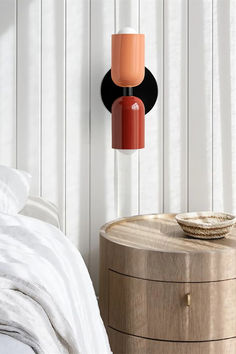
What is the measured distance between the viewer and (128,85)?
2100 mm

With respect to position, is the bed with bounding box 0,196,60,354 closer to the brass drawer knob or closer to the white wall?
the white wall

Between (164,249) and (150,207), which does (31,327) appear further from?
(150,207)

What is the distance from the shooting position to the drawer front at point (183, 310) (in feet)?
5.77

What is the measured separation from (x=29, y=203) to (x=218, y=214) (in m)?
0.70

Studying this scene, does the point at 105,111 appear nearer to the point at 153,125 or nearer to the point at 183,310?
the point at 153,125

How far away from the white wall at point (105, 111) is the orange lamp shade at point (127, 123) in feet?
0.67

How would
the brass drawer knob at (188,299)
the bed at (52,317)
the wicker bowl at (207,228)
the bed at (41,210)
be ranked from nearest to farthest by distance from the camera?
the bed at (52,317) < the brass drawer knob at (188,299) < the wicker bowl at (207,228) < the bed at (41,210)

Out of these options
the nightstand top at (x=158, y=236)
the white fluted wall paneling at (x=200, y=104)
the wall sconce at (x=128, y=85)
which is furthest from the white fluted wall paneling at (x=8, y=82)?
the white fluted wall paneling at (x=200, y=104)

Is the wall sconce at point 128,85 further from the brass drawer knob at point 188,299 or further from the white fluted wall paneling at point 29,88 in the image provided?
the brass drawer knob at point 188,299

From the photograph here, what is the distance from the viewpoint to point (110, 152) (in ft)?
7.61

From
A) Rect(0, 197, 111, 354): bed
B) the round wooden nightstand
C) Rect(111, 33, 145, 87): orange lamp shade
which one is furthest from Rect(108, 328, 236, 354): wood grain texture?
Rect(111, 33, 145, 87): orange lamp shade

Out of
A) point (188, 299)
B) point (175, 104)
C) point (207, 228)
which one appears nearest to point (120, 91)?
point (175, 104)

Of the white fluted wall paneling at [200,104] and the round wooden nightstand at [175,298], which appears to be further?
the white fluted wall paneling at [200,104]

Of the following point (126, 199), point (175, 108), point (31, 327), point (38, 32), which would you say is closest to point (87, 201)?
point (126, 199)
